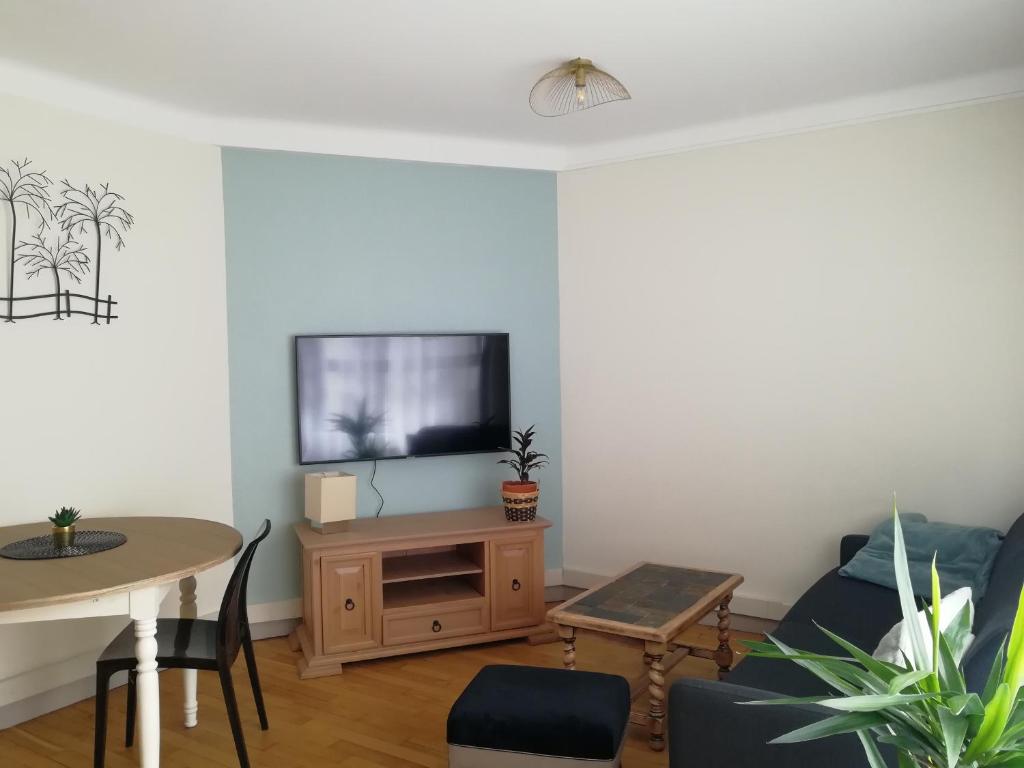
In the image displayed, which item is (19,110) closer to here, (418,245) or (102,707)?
(418,245)

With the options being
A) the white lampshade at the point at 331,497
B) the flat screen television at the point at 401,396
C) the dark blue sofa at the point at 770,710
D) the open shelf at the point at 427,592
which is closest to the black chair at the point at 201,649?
the white lampshade at the point at 331,497

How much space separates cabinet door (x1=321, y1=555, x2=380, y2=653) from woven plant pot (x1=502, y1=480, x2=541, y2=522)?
2.41 feet

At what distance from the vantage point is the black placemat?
2.73 meters

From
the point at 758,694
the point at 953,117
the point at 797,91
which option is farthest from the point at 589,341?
the point at 758,694

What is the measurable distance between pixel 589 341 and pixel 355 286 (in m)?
1.34

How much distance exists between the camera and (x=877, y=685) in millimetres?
1192

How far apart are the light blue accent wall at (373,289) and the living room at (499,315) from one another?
0.06 ft

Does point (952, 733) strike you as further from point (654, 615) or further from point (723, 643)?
point (723, 643)

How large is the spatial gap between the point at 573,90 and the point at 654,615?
2.24 meters

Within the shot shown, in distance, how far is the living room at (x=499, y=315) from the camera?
309cm

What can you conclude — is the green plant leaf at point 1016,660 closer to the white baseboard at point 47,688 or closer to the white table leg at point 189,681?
the white table leg at point 189,681

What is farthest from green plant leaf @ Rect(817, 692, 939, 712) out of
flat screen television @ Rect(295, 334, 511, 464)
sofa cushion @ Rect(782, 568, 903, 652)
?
flat screen television @ Rect(295, 334, 511, 464)

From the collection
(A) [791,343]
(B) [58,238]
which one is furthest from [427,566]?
(B) [58,238]

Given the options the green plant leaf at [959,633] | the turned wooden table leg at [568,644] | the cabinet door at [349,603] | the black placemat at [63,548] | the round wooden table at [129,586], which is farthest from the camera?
the cabinet door at [349,603]
